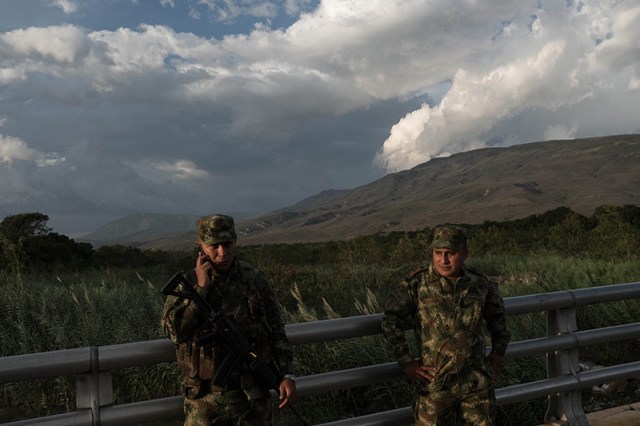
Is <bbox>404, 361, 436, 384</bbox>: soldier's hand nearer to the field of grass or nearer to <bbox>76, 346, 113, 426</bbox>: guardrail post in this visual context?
the field of grass

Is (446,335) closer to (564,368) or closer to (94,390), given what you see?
(564,368)

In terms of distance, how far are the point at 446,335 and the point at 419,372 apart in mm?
280

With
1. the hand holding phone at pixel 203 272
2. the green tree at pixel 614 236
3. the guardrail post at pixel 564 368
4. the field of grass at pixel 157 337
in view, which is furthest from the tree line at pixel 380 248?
the hand holding phone at pixel 203 272

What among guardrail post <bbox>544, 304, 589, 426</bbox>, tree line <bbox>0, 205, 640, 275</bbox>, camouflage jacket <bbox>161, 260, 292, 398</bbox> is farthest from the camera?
tree line <bbox>0, 205, 640, 275</bbox>

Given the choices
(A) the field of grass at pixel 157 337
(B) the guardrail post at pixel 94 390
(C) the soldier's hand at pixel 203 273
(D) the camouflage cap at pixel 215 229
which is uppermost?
(D) the camouflage cap at pixel 215 229

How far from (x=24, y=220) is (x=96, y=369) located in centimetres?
3134

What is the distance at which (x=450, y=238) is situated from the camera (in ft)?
10.8

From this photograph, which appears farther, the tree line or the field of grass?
the tree line

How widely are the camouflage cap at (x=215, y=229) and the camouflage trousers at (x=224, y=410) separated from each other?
0.80 m

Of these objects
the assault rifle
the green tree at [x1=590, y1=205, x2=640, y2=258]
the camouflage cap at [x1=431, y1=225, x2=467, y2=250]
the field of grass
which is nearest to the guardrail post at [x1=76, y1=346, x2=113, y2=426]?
the assault rifle

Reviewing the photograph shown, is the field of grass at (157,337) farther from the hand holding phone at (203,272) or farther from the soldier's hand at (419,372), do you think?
the hand holding phone at (203,272)

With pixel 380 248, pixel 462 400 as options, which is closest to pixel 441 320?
pixel 462 400

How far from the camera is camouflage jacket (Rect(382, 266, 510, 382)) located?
10.6ft

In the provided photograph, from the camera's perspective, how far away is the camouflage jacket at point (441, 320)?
10.6 feet
